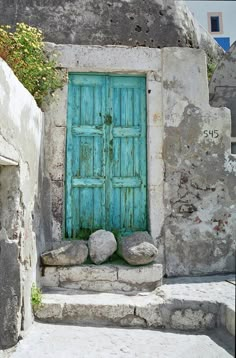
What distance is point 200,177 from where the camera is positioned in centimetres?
459

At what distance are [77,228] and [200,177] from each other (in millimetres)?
1706

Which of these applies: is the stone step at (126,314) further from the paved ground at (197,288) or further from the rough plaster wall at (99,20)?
the rough plaster wall at (99,20)

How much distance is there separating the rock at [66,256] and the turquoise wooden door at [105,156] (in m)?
0.51

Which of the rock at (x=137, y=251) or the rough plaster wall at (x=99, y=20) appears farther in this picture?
the rough plaster wall at (x=99, y=20)

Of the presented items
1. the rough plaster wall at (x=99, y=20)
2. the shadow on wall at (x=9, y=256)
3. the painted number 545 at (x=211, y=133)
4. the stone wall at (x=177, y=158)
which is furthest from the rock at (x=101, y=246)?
the rough plaster wall at (x=99, y=20)

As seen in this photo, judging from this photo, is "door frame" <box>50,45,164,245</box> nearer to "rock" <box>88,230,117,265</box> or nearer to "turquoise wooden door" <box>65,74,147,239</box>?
"turquoise wooden door" <box>65,74,147,239</box>

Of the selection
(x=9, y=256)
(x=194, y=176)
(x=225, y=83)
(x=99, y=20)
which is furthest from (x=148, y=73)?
(x=9, y=256)

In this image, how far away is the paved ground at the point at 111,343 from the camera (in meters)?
2.91

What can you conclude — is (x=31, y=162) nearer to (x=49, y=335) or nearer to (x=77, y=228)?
(x=77, y=228)

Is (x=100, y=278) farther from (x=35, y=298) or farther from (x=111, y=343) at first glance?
(x=111, y=343)

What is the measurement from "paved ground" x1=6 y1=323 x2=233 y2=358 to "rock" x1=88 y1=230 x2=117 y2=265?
824mm

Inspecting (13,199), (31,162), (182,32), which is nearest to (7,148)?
(13,199)

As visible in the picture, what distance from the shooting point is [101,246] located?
4117 mm

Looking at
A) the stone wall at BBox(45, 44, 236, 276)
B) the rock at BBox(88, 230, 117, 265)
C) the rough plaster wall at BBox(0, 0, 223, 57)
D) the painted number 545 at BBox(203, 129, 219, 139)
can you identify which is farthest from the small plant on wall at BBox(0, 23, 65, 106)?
the painted number 545 at BBox(203, 129, 219, 139)
